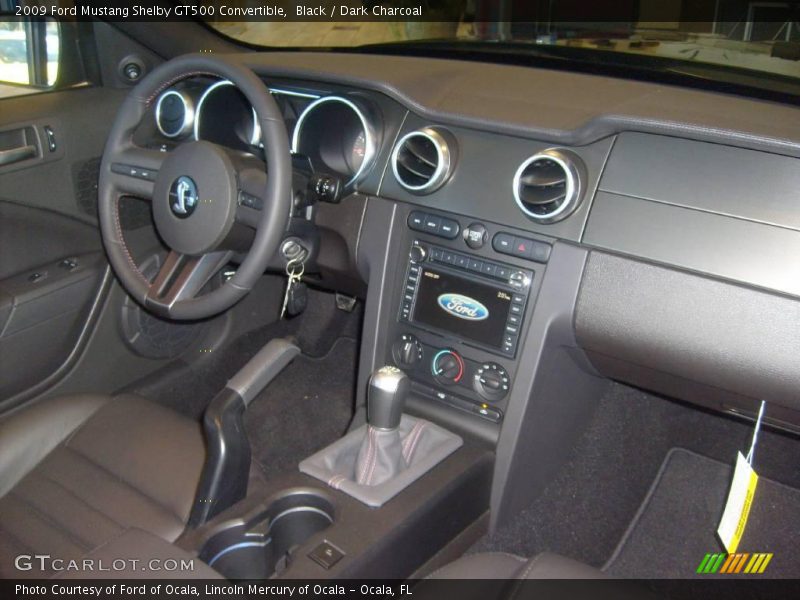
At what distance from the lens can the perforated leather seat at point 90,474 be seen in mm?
1285

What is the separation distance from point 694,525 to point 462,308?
842 millimetres

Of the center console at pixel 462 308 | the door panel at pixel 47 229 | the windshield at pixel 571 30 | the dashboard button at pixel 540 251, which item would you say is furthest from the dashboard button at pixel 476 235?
the door panel at pixel 47 229

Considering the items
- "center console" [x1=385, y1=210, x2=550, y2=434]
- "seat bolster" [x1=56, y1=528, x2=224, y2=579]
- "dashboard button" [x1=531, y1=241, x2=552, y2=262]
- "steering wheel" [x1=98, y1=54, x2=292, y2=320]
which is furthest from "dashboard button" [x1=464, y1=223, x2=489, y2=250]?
"seat bolster" [x1=56, y1=528, x2=224, y2=579]

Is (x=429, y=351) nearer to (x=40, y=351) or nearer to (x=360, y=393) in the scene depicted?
(x=360, y=393)

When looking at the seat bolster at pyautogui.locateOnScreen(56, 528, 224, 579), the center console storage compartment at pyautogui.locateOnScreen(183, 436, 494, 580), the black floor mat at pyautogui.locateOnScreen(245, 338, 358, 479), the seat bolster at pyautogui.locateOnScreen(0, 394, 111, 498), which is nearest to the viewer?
the seat bolster at pyautogui.locateOnScreen(56, 528, 224, 579)

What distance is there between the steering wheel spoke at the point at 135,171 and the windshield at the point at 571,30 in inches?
27.3

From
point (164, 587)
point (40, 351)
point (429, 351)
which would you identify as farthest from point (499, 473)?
point (40, 351)

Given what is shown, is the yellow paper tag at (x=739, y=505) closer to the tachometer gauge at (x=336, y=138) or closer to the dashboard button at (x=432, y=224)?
the dashboard button at (x=432, y=224)

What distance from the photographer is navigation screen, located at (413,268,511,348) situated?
1.48 meters

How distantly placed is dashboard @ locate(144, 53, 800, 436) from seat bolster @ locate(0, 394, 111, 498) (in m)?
0.64

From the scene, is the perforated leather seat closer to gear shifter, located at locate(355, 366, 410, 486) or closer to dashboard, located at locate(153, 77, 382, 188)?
gear shifter, located at locate(355, 366, 410, 486)

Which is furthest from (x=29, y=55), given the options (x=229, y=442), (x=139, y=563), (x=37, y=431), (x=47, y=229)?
(x=139, y=563)

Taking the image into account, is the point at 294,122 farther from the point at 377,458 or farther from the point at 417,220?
the point at 377,458

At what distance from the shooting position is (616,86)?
4.83 ft
